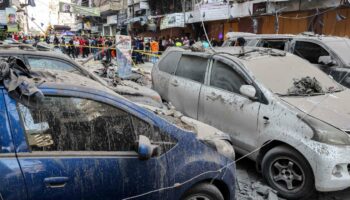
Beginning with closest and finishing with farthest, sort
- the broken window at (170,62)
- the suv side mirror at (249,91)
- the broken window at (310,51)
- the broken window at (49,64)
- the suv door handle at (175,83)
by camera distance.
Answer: the suv side mirror at (249,91) → the broken window at (49,64) → the suv door handle at (175,83) → the broken window at (170,62) → the broken window at (310,51)

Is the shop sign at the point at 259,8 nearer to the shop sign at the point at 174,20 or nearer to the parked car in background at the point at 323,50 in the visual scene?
the shop sign at the point at 174,20

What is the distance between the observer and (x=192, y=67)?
6.05 meters

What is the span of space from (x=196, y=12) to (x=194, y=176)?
23.8 meters

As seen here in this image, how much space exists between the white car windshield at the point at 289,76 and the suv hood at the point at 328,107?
16 cm

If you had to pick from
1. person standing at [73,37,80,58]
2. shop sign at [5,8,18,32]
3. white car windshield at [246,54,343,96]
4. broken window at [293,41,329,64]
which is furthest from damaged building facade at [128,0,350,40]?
shop sign at [5,8,18,32]

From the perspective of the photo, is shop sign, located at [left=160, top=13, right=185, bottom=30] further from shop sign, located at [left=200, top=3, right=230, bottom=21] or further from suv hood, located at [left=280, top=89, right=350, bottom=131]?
suv hood, located at [left=280, top=89, right=350, bottom=131]

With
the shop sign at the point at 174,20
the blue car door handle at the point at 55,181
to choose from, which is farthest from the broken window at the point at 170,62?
the shop sign at the point at 174,20

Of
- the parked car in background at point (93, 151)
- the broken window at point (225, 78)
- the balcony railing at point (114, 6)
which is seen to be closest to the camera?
the parked car in background at point (93, 151)

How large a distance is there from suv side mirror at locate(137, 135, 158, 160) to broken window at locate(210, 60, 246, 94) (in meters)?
2.56

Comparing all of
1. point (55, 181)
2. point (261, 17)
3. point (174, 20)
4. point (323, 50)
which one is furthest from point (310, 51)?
point (174, 20)

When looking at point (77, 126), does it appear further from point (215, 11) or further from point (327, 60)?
point (215, 11)

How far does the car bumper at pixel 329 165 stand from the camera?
12.9 ft

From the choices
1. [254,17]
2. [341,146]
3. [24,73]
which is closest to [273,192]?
[341,146]

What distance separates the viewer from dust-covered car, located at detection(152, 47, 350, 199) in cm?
401
